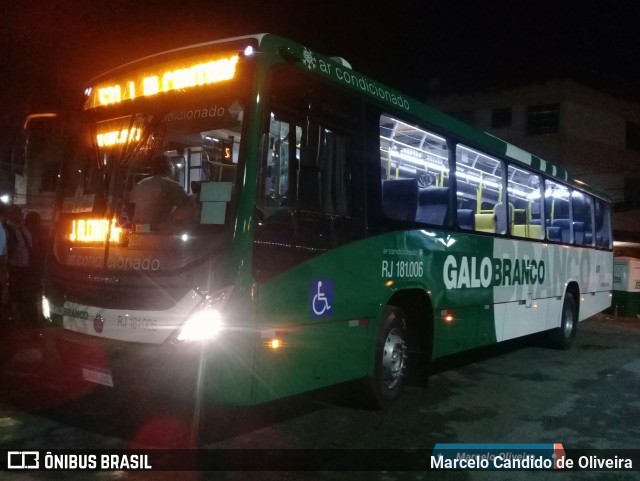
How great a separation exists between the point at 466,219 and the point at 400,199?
172 cm

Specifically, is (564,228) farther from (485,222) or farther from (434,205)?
(434,205)

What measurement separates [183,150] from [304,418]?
289 cm

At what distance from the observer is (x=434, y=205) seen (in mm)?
7191

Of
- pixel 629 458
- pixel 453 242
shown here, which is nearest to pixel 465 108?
pixel 453 242

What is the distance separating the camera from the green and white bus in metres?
Answer: 4.48

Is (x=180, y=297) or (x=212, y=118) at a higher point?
(x=212, y=118)

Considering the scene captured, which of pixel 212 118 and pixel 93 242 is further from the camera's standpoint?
pixel 93 242

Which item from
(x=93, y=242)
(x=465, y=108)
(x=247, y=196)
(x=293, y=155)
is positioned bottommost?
(x=93, y=242)

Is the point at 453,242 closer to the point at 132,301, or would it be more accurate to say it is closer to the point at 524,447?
the point at 524,447

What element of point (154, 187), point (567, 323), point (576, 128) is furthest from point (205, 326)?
point (576, 128)

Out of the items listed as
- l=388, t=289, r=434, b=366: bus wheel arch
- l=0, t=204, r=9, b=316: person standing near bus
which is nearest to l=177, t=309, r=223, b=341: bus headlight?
l=388, t=289, r=434, b=366: bus wheel arch

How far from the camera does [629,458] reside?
520 centimetres

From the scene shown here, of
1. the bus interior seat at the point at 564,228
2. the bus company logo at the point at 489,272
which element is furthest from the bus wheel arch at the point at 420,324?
the bus interior seat at the point at 564,228

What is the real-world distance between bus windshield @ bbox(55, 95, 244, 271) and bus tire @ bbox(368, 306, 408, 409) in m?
2.33
